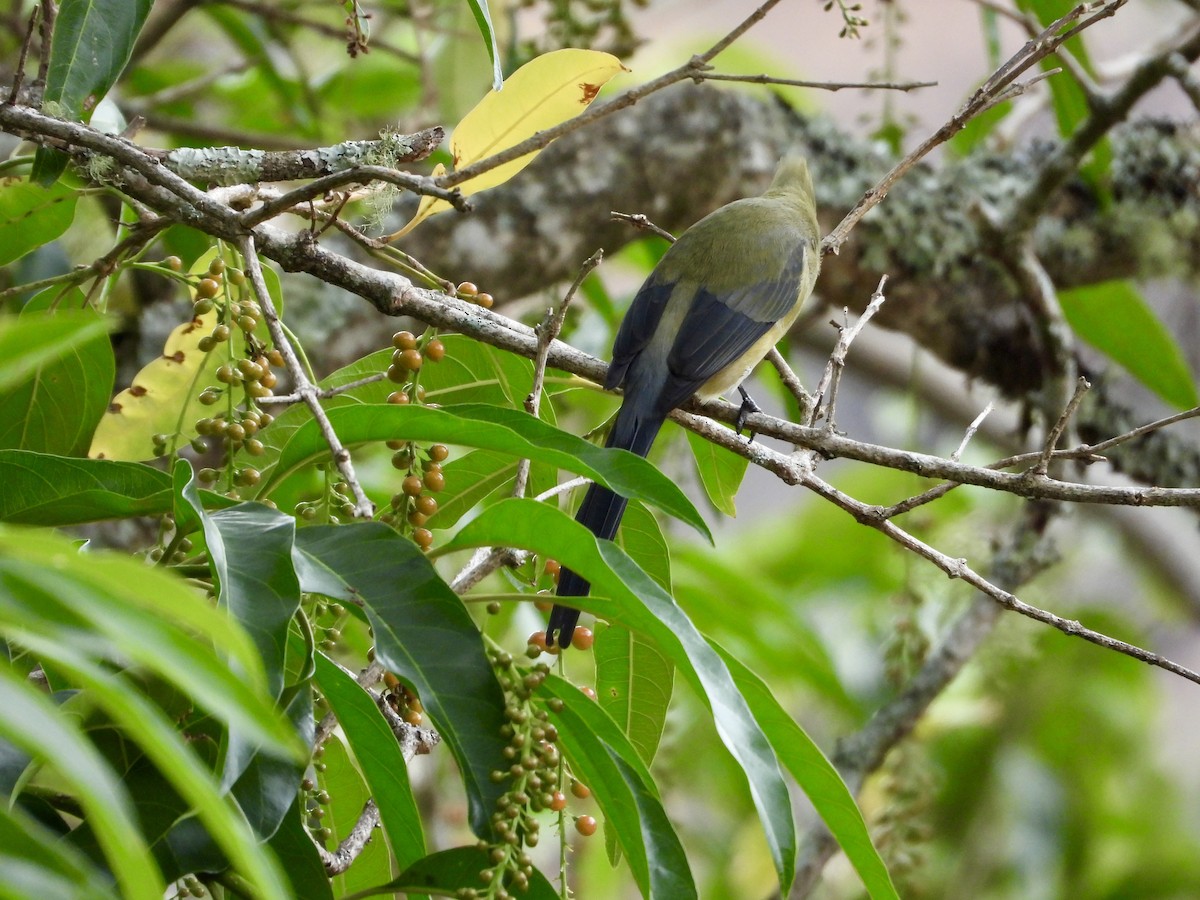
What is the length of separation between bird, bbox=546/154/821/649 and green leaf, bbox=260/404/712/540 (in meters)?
0.60

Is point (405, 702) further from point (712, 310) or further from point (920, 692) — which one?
point (920, 692)

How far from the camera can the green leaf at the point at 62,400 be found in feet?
5.64

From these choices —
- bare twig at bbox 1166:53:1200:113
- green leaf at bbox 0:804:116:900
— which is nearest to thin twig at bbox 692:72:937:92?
green leaf at bbox 0:804:116:900

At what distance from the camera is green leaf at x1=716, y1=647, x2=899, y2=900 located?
4.16 ft

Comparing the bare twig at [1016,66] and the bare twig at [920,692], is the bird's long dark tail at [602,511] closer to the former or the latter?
the bare twig at [1016,66]

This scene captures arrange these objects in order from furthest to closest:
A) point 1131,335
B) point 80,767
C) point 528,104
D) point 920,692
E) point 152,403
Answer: point 1131,335 → point 920,692 → point 152,403 → point 528,104 → point 80,767

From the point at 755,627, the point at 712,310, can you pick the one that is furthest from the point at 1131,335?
the point at 712,310

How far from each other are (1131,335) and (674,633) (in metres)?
2.81

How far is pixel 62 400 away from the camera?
5.69 ft

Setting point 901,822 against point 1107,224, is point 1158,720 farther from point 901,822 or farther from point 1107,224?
point 901,822

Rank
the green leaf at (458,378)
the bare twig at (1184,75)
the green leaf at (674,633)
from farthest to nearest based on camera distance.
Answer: the bare twig at (1184,75) < the green leaf at (458,378) < the green leaf at (674,633)

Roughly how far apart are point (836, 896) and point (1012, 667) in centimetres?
98

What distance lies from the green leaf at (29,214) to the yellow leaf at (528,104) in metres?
0.54

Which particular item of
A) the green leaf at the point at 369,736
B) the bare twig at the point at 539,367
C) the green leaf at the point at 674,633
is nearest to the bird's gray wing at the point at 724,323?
the bare twig at the point at 539,367
